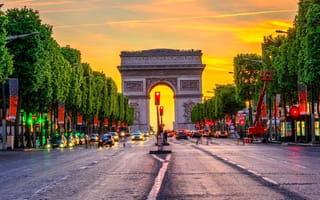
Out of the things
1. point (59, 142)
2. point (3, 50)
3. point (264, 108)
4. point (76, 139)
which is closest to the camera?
point (3, 50)

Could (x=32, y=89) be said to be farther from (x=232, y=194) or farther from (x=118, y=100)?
(x=118, y=100)

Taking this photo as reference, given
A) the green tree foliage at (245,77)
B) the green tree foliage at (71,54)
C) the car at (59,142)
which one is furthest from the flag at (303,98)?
the green tree foliage at (245,77)

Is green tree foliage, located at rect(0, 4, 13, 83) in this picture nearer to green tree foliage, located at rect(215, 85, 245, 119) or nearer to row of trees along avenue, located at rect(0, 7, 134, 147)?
row of trees along avenue, located at rect(0, 7, 134, 147)

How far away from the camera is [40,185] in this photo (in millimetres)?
21484

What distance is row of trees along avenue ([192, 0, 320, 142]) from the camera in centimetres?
6122

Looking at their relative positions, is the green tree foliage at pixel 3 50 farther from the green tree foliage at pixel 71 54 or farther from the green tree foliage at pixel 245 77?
the green tree foliage at pixel 245 77

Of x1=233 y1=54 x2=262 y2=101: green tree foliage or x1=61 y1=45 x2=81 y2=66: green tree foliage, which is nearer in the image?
x1=61 y1=45 x2=81 y2=66: green tree foliage

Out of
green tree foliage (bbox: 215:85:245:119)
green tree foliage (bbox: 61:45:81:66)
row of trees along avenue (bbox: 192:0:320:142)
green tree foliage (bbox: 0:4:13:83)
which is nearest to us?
green tree foliage (bbox: 0:4:13:83)

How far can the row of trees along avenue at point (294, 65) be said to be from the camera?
201 ft

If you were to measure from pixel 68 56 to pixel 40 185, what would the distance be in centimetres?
8161

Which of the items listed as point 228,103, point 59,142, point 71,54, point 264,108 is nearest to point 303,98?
point 264,108

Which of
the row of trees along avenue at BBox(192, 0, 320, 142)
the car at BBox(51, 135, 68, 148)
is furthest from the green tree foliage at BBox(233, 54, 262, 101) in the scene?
the car at BBox(51, 135, 68, 148)

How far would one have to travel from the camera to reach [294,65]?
7350 cm

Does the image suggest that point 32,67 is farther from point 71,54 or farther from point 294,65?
point 71,54
